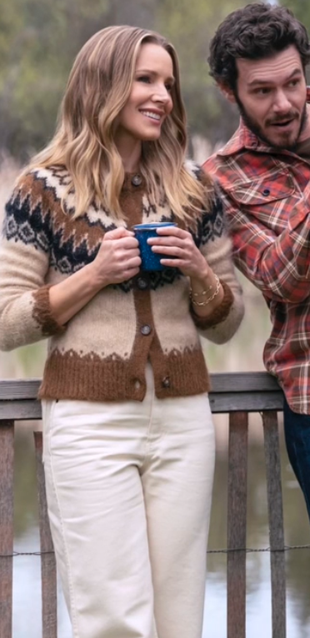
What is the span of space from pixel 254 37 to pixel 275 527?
89 cm

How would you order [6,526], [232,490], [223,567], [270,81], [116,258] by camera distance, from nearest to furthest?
[116,258] < [270,81] < [6,526] < [232,490] < [223,567]

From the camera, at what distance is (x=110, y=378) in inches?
73.8

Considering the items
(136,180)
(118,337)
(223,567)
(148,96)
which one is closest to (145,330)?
(118,337)

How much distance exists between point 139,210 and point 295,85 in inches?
13.9

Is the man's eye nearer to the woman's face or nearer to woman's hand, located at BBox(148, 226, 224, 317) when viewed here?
the woman's face

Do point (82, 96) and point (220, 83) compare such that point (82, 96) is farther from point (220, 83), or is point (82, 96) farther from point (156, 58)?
point (220, 83)

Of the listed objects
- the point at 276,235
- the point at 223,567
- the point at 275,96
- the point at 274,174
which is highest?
the point at 275,96

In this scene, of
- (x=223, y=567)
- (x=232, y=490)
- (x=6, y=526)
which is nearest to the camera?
(x=6, y=526)

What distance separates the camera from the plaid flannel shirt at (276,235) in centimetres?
195

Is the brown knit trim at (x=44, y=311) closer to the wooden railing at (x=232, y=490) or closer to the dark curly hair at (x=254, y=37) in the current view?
the wooden railing at (x=232, y=490)

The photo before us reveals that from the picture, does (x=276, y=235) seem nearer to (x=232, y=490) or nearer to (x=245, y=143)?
(x=245, y=143)

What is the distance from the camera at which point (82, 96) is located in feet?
6.45

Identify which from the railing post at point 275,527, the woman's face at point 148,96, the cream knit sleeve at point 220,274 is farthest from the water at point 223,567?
the woman's face at point 148,96

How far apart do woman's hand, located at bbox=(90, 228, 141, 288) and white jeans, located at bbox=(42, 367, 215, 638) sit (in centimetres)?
19
